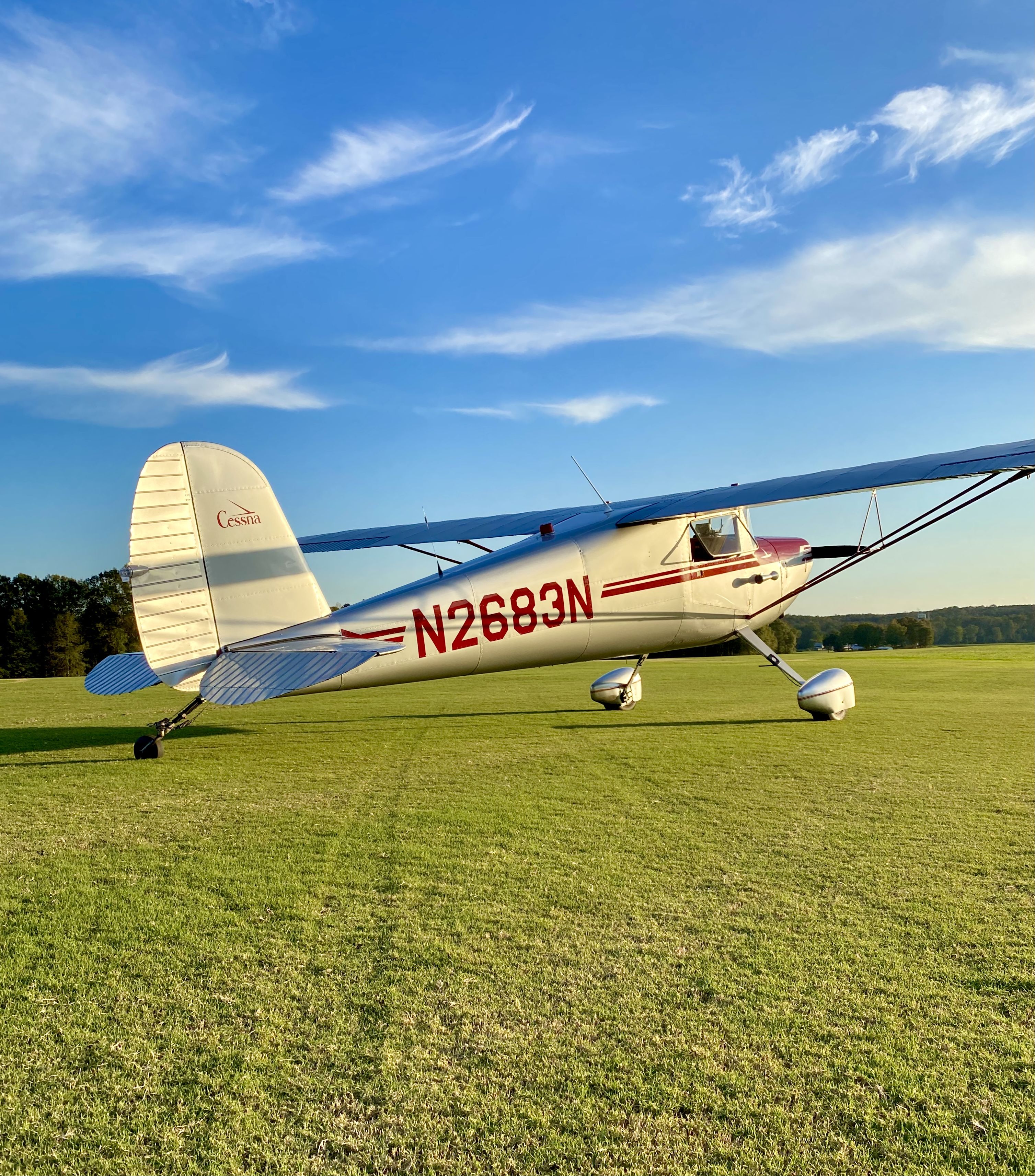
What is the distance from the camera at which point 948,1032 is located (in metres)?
2.47

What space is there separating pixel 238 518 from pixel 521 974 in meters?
A: 5.89

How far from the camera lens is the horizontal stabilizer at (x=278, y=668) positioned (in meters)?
6.54

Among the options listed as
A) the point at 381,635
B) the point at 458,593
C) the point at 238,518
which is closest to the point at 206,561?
the point at 238,518

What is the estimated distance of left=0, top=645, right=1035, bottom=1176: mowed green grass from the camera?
202 cm

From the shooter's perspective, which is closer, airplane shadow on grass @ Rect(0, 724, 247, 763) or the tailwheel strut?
the tailwheel strut

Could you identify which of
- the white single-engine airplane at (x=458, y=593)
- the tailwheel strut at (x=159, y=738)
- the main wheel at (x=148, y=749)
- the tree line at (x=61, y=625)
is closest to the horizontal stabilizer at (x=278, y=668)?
the white single-engine airplane at (x=458, y=593)

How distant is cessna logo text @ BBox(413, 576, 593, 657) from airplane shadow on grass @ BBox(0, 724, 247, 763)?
3.35 m

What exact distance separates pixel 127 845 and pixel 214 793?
1.54 metres

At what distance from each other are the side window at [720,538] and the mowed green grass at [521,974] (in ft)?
14.0

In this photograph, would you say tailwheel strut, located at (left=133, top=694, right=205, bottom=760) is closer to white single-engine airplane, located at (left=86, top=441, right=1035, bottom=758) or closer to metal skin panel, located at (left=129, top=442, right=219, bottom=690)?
white single-engine airplane, located at (left=86, top=441, right=1035, bottom=758)

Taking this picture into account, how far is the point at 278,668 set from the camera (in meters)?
6.95

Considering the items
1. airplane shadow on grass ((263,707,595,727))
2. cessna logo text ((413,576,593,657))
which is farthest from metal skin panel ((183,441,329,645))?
airplane shadow on grass ((263,707,595,727))

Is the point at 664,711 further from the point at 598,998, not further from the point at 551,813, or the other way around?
the point at 598,998

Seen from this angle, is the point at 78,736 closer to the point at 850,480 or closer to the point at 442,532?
the point at 442,532
